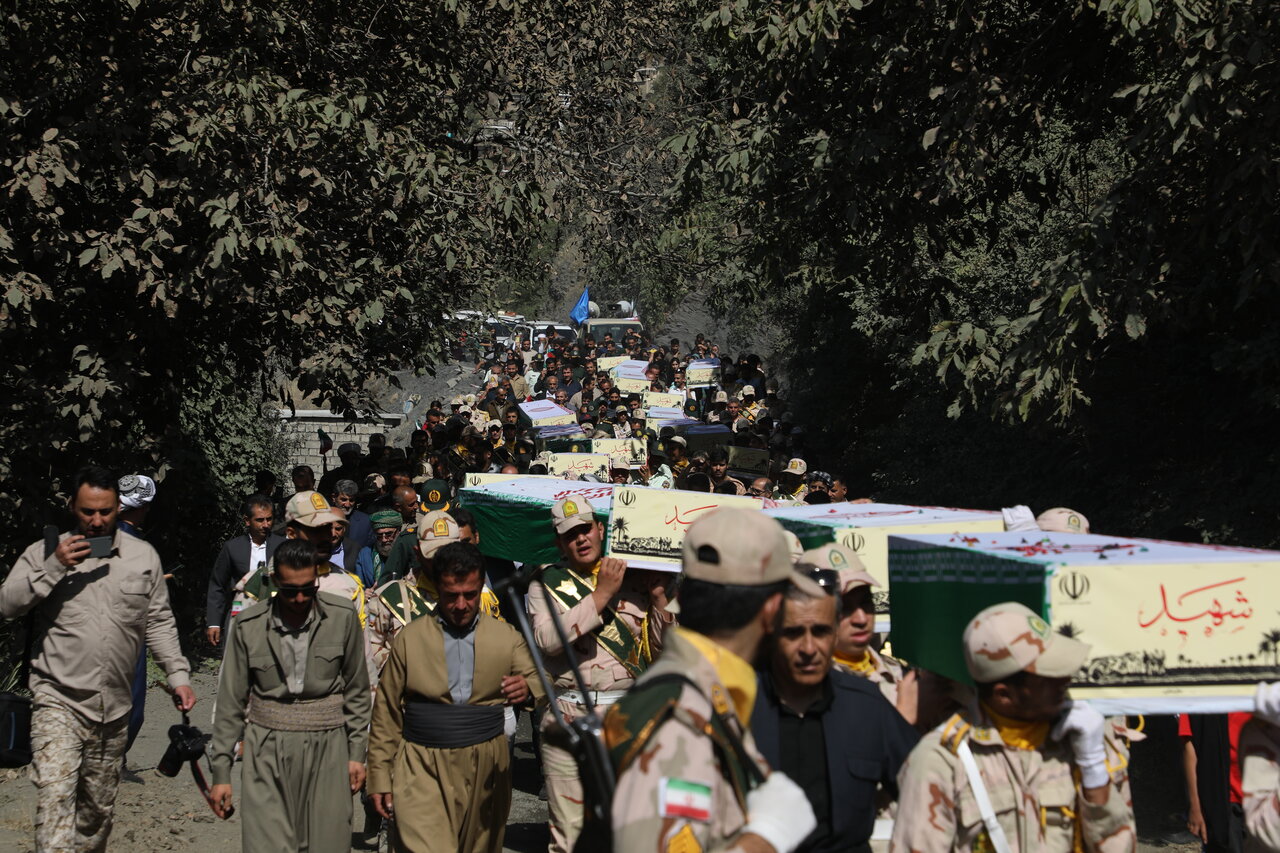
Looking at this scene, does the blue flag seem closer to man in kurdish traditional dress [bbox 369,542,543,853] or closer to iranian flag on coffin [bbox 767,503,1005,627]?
man in kurdish traditional dress [bbox 369,542,543,853]

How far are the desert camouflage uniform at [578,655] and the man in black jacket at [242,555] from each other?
314 centimetres

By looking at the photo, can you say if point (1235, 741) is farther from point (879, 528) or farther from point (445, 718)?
point (445, 718)

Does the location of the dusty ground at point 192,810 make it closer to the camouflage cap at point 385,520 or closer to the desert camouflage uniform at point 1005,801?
the camouflage cap at point 385,520

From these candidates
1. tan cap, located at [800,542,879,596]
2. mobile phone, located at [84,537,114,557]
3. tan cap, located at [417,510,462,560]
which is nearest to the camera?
tan cap, located at [800,542,879,596]

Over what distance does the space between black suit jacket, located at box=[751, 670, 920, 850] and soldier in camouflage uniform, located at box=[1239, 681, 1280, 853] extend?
3.79ft

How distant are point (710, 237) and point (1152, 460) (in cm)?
591

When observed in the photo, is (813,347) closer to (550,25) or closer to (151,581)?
(550,25)

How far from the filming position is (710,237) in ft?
54.8

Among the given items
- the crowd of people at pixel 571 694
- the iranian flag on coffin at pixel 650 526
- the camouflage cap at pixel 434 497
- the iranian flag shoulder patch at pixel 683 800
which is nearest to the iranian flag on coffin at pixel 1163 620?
the crowd of people at pixel 571 694

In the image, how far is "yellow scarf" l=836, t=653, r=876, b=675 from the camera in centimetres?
496

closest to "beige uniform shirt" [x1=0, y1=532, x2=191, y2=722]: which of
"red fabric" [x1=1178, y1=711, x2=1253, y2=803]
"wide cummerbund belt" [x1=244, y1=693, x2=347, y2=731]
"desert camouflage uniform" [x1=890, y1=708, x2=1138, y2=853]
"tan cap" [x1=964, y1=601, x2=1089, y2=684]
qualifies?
"wide cummerbund belt" [x1=244, y1=693, x2=347, y2=731]

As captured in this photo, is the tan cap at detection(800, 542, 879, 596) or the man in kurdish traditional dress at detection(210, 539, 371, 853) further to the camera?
the man in kurdish traditional dress at detection(210, 539, 371, 853)

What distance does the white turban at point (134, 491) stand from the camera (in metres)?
8.42

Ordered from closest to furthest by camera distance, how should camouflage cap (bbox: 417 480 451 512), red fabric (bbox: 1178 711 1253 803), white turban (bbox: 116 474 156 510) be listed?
red fabric (bbox: 1178 711 1253 803) → white turban (bbox: 116 474 156 510) → camouflage cap (bbox: 417 480 451 512)
